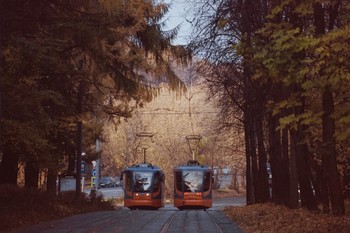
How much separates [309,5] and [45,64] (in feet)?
35.3

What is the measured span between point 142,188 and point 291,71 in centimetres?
2957

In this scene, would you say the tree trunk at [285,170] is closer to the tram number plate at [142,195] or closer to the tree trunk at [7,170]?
the tree trunk at [7,170]

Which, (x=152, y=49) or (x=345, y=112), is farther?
(x=152, y=49)

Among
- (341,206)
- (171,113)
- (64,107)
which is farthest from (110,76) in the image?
(171,113)

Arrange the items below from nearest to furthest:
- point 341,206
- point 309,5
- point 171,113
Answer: point 309,5 → point 341,206 → point 171,113

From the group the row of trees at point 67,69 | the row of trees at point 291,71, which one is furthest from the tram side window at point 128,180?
the row of trees at point 291,71

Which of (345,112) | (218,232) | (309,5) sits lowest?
(218,232)

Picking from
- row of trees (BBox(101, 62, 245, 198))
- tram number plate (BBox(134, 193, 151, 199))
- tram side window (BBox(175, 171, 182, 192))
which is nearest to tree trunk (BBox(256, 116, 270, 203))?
tram number plate (BBox(134, 193, 151, 199))

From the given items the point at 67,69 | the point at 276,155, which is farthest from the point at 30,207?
the point at 276,155

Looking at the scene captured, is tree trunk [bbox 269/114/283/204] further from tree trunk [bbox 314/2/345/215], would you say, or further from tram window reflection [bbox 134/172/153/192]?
tram window reflection [bbox 134/172/153/192]

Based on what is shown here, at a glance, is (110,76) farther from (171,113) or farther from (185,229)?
(171,113)

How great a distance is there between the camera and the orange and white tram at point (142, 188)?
Answer: 40.0 m

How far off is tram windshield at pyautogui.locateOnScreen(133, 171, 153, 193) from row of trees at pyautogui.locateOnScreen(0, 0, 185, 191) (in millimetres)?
7035

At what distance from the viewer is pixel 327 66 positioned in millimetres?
11125
